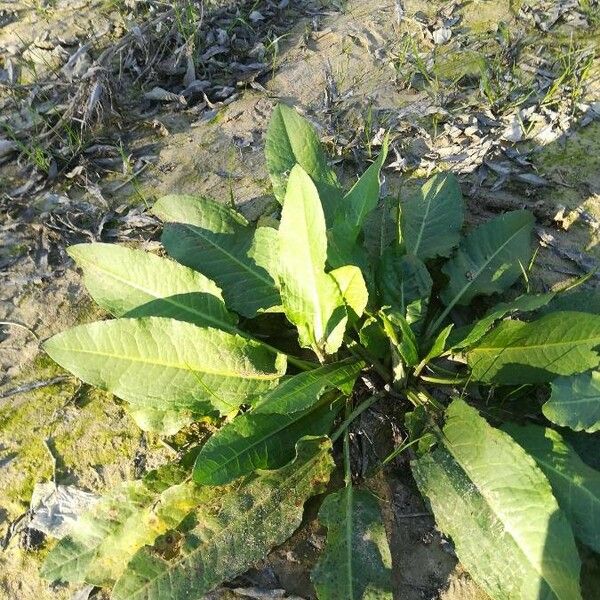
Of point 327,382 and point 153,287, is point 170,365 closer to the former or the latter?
point 153,287

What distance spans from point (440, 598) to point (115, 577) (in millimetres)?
1003

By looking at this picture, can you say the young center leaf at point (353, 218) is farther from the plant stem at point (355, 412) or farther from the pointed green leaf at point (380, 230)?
the plant stem at point (355, 412)

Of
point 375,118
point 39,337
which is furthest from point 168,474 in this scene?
point 375,118

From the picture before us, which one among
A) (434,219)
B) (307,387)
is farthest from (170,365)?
(434,219)

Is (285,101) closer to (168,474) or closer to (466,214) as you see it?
(466,214)

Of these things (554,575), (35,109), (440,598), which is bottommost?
(440,598)

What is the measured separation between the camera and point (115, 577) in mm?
2012

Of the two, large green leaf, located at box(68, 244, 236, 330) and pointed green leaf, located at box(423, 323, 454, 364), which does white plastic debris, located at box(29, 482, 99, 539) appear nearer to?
large green leaf, located at box(68, 244, 236, 330)

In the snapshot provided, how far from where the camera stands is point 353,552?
2.04 m

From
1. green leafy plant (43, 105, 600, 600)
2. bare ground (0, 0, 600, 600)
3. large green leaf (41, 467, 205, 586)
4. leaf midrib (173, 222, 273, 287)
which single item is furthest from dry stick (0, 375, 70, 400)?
leaf midrib (173, 222, 273, 287)

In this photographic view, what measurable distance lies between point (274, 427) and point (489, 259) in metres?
1.08

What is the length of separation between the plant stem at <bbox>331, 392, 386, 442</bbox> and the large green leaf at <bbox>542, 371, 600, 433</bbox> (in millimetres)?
609

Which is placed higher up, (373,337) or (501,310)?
(501,310)

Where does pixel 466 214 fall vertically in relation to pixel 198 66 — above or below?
below
